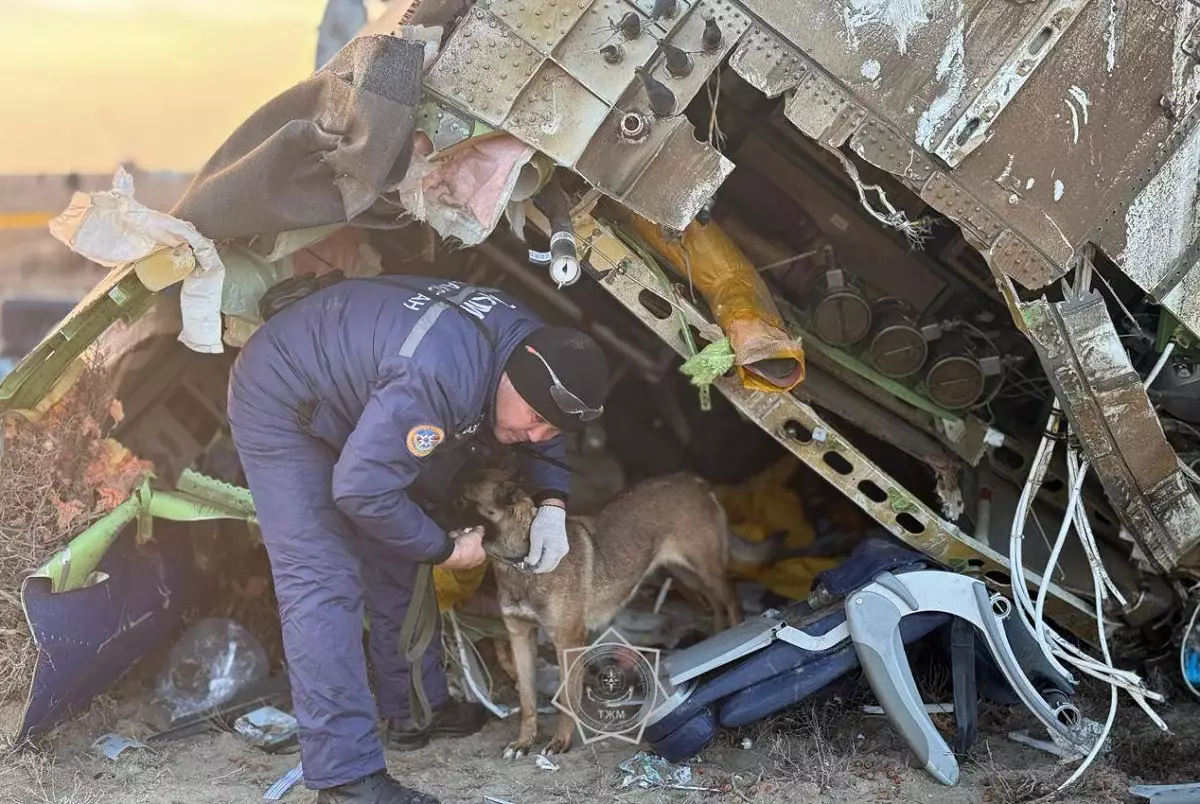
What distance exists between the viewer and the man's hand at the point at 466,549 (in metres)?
3.91

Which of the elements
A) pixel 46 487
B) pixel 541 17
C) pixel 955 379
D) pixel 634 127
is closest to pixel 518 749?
pixel 46 487

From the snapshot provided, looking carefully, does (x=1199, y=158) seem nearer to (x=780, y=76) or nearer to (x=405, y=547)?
(x=780, y=76)

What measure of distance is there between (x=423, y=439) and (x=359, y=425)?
226mm

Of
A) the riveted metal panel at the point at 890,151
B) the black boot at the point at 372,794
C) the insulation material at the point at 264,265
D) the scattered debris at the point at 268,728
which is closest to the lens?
the black boot at the point at 372,794

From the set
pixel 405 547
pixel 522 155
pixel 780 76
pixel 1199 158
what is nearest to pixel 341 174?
pixel 522 155

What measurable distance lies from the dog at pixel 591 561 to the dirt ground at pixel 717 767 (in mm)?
291

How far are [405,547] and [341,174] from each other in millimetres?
1444

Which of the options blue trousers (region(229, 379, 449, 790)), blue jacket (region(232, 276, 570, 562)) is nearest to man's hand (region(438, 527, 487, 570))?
blue jacket (region(232, 276, 570, 562))

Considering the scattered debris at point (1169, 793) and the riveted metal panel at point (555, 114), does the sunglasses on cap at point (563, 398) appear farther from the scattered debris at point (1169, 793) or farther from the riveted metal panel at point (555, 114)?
the scattered debris at point (1169, 793)

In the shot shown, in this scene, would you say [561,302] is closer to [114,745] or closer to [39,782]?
[114,745]

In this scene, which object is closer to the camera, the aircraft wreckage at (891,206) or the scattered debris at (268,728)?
the aircraft wreckage at (891,206)

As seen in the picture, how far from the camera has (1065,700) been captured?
401cm

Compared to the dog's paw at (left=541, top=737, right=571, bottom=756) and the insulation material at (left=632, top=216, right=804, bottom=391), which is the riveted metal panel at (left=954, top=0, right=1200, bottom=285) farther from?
the dog's paw at (left=541, top=737, right=571, bottom=756)

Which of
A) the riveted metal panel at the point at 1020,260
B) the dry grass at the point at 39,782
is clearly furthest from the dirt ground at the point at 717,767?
the riveted metal panel at the point at 1020,260
